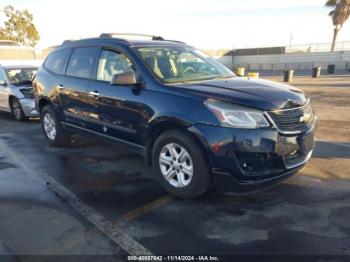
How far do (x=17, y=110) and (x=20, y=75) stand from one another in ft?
3.72

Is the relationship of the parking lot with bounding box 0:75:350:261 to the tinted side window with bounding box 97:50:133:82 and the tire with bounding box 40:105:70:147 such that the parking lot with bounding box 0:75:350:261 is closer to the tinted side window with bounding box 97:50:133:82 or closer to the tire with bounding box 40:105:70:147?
the tire with bounding box 40:105:70:147

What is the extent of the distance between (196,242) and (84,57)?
3.64 meters

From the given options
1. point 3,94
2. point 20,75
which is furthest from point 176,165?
point 3,94

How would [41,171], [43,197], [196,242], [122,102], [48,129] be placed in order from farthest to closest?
[48,129] → [41,171] → [122,102] → [43,197] → [196,242]

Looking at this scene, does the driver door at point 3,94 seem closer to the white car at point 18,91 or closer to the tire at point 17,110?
the white car at point 18,91

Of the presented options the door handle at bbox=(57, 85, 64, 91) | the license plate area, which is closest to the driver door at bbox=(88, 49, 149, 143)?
the door handle at bbox=(57, 85, 64, 91)

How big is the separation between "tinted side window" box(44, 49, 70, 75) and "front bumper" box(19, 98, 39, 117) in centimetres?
284

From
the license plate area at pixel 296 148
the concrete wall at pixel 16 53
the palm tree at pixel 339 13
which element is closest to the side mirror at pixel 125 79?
the license plate area at pixel 296 148

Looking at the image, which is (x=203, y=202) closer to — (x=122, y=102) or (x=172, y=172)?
(x=172, y=172)

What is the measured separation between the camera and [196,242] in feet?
10.4

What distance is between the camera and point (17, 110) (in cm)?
965

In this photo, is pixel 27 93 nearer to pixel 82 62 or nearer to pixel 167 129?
pixel 82 62

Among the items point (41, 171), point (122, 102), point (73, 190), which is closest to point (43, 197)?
point (73, 190)

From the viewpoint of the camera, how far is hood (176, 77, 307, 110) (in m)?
3.67
